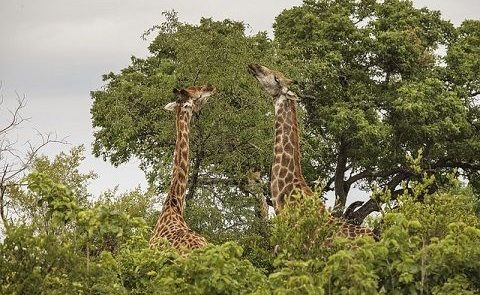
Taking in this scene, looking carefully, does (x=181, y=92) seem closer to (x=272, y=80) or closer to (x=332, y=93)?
(x=272, y=80)

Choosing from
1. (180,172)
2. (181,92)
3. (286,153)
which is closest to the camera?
(286,153)

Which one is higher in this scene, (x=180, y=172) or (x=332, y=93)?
(x=332, y=93)

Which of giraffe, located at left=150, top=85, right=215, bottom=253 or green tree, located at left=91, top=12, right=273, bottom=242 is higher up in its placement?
green tree, located at left=91, top=12, right=273, bottom=242

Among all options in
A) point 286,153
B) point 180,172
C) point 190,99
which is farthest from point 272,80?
point 180,172

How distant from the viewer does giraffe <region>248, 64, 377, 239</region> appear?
16203 mm

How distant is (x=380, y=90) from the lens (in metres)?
36.4

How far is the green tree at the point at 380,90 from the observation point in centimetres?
3475

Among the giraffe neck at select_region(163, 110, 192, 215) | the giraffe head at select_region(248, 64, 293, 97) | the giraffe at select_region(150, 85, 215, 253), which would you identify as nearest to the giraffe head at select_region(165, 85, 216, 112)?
the giraffe at select_region(150, 85, 215, 253)

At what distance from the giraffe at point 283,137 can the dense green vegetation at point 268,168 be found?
1.32m

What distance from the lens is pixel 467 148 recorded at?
1441 inches

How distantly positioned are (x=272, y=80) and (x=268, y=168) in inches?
481

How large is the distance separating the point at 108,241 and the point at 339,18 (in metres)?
24.6

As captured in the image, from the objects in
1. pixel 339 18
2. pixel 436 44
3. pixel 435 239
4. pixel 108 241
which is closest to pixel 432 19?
pixel 436 44

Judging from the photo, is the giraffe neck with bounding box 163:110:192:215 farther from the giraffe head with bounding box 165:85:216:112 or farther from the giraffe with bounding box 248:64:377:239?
the giraffe with bounding box 248:64:377:239
